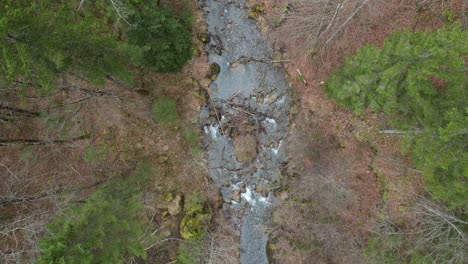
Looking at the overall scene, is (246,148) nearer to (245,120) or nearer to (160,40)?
(245,120)

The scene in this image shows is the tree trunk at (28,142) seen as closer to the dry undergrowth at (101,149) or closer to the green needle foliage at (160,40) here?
the dry undergrowth at (101,149)

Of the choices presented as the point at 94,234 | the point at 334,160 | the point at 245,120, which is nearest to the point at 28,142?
the point at 94,234

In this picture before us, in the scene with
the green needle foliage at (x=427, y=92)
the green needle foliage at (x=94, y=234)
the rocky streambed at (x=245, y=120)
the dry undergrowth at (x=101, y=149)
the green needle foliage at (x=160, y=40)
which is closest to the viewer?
the green needle foliage at (x=427, y=92)

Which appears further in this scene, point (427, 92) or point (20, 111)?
point (20, 111)

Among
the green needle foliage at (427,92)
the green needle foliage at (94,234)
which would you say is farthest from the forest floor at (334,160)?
the green needle foliage at (94,234)

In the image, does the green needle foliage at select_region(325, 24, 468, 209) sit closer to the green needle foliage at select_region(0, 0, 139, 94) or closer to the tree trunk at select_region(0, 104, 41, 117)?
the green needle foliage at select_region(0, 0, 139, 94)

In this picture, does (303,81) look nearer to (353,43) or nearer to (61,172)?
(353,43)
